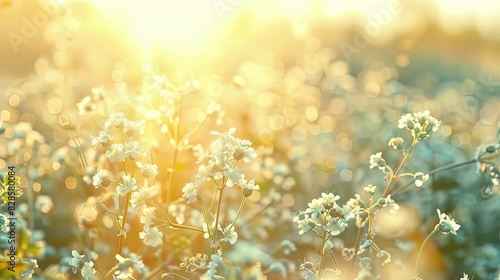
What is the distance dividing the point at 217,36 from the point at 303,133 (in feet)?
2.40

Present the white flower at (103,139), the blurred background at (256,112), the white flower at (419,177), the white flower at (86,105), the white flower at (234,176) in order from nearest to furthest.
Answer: the white flower at (234,176) < the white flower at (103,139) < the white flower at (419,177) < the white flower at (86,105) < the blurred background at (256,112)

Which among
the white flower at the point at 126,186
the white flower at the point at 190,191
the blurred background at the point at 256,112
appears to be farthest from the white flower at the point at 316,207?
the blurred background at the point at 256,112

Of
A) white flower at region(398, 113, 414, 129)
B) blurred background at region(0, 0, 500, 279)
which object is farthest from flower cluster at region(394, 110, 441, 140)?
blurred background at region(0, 0, 500, 279)

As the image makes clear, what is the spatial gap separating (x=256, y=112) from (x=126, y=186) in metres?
1.74

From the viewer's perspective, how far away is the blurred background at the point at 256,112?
2.46 metres

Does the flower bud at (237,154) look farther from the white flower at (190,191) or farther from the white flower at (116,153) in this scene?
the white flower at (116,153)

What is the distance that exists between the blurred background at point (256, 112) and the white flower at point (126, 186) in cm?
52

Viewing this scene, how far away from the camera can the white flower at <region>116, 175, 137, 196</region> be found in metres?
1.48

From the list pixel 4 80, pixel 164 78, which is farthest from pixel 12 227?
pixel 4 80

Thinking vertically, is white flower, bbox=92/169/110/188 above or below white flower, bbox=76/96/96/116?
below

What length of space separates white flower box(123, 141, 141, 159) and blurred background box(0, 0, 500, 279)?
50 cm

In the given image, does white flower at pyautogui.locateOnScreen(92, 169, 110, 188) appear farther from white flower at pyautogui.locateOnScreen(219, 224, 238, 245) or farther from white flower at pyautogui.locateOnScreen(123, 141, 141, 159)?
white flower at pyautogui.locateOnScreen(219, 224, 238, 245)

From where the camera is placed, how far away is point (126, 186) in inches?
58.7

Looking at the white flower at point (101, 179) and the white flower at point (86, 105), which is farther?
the white flower at point (86, 105)
